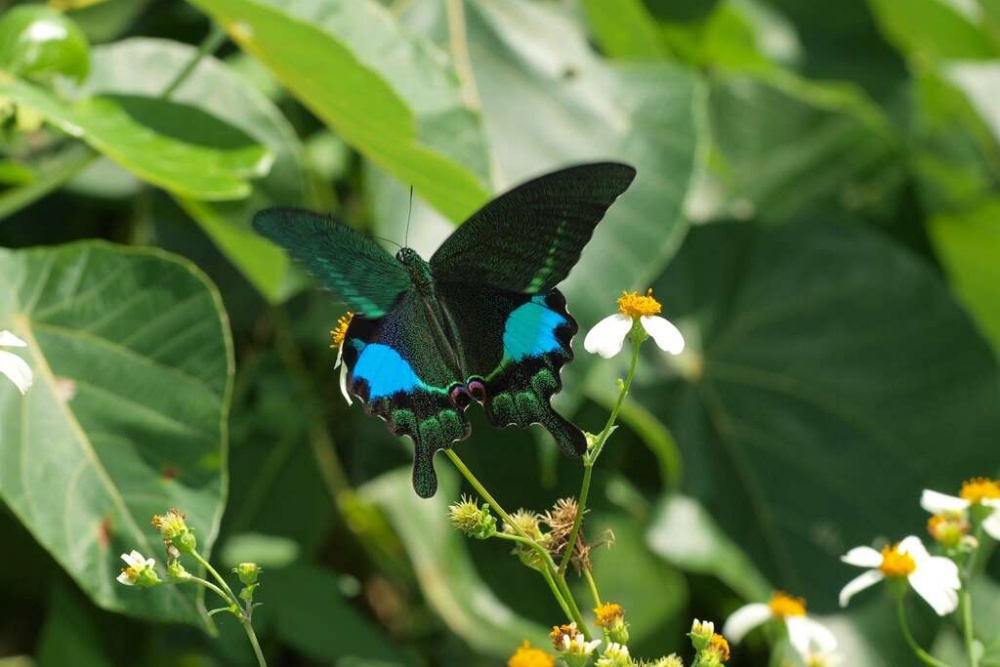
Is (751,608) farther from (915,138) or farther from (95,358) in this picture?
(915,138)

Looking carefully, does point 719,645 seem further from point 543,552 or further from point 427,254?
point 427,254

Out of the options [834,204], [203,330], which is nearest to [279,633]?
[203,330]

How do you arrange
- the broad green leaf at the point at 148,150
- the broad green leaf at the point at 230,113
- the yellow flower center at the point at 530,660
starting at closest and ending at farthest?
the yellow flower center at the point at 530,660 → the broad green leaf at the point at 148,150 → the broad green leaf at the point at 230,113

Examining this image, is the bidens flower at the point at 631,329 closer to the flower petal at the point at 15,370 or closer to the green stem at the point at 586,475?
the green stem at the point at 586,475

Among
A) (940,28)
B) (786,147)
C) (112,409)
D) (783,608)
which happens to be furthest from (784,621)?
(940,28)

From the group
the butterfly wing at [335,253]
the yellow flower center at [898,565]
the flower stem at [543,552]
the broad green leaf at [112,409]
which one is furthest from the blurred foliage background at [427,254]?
the yellow flower center at [898,565]

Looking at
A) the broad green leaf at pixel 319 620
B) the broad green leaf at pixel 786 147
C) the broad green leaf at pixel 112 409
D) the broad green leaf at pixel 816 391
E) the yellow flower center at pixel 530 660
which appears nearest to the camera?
the yellow flower center at pixel 530 660
